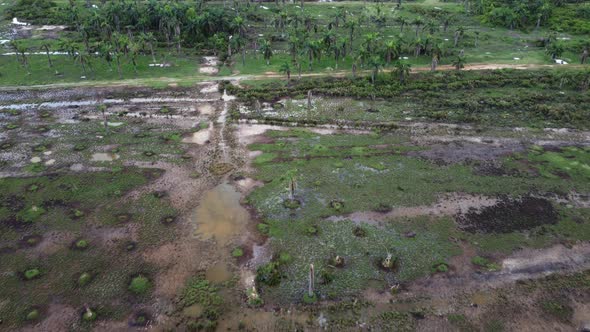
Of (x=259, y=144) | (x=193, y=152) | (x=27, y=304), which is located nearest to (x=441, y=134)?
(x=259, y=144)

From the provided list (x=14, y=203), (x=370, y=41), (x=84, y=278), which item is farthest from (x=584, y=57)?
(x=14, y=203)

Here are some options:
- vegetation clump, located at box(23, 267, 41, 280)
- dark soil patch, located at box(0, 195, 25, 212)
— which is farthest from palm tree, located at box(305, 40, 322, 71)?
vegetation clump, located at box(23, 267, 41, 280)

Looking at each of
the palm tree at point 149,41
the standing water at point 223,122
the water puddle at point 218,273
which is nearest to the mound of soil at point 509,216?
the water puddle at point 218,273

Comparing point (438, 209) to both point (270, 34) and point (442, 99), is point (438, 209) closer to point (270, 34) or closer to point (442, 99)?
point (442, 99)

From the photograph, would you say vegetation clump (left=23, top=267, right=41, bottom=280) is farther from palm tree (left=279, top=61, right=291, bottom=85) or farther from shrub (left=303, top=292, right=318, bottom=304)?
palm tree (left=279, top=61, right=291, bottom=85)

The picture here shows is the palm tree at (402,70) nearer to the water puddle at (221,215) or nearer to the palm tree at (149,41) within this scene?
the water puddle at (221,215)

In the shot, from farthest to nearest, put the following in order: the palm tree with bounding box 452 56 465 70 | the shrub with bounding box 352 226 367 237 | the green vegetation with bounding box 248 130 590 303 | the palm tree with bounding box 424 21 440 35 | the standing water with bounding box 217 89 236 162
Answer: the palm tree with bounding box 424 21 440 35 < the palm tree with bounding box 452 56 465 70 < the standing water with bounding box 217 89 236 162 < the shrub with bounding box 352 226 367 237 < the green vegetation with bounding box 248 130 590 303

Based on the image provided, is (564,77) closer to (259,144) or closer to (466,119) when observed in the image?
(466,119)
